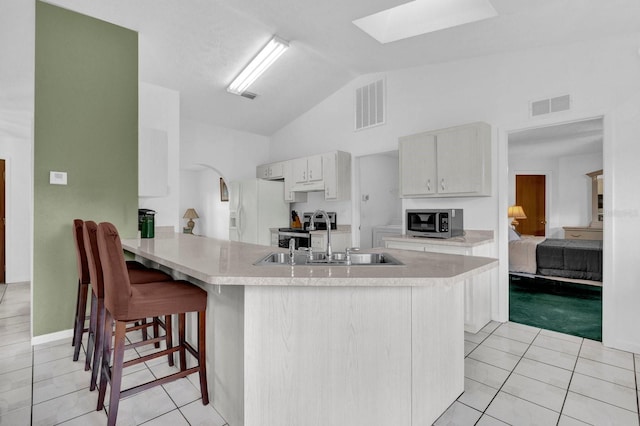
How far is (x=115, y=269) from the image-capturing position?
1563 millimetres

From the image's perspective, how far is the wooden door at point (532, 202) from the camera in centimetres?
727

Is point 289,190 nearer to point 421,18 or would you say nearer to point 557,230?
point 421,18

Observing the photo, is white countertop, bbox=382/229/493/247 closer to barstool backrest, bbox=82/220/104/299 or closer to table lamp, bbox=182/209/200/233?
barstool backrest, bbox=82/220/104/299

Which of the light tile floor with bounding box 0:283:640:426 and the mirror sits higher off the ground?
the mirror

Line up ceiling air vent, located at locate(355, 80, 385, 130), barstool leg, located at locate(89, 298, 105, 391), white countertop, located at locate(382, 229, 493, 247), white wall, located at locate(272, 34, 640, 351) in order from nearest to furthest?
barstool leg, located at locate(89, 298, 105, 391)
white wall, located at locate(272, 34, 640, 351)
white countertop, located at locate(382, 229, 493, 247)
ceiling air vent, located at locate(355, 80, 385, 130)

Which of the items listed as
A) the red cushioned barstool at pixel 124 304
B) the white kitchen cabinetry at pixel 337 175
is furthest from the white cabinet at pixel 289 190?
the red cushioned barstool at pixel 124 304

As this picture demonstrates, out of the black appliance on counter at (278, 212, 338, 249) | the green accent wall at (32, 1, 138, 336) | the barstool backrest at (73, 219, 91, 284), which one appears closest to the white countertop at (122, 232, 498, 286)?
the barstool backrest at (73, 219, 91, 284)

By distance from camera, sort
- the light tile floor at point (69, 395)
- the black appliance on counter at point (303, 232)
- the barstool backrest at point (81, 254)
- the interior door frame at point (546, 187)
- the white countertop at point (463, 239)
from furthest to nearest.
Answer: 1. the interior door frame at point (546, 187)
2. the black appliance on counter at point (303, 232)
3. the white countertop at point (463, 239)
4. the barstool backrest at point (81, 254)
5. the light tile floor at point (69, 395)

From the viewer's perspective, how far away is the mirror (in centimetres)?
633

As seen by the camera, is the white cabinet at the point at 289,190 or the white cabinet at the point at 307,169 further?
the white cabinet at the point at 289,190

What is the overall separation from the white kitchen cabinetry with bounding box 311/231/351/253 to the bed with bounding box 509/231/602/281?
2468 millimetres

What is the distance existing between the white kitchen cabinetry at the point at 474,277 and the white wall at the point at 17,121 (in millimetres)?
3662

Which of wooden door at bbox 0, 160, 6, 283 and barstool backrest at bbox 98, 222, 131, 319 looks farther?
wooden door at bbox 0, 160, 6, 283

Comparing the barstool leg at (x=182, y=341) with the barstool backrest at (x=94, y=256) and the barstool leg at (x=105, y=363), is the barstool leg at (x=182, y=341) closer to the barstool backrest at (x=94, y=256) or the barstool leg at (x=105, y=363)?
the barstool leg at (x=105, y=363)
